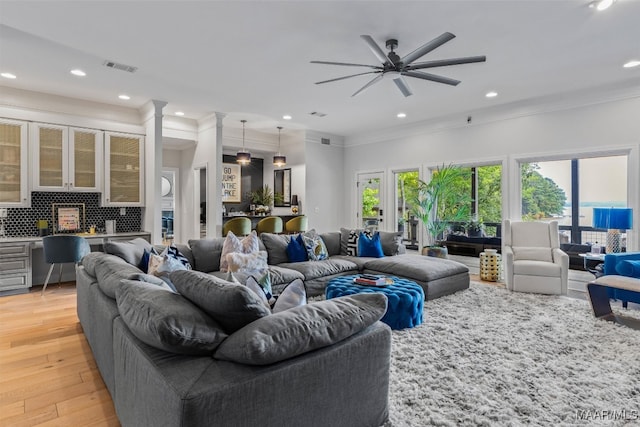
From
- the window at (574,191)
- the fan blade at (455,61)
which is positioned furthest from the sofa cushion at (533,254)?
the fan blade at (455,61)

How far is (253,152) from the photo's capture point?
29.3ft

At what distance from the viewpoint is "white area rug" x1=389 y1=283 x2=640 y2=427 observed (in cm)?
197

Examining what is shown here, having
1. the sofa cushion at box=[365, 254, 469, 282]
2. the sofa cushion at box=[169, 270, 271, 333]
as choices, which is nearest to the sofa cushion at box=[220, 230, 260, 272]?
the sofa cushion at box=[365, 254, 469, 282]

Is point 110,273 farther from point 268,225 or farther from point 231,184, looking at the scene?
point 231,184

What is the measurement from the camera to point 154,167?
5660 mm

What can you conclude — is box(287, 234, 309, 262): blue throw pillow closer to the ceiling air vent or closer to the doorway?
the ceiling air vent

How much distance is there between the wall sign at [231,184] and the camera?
28.5 feet

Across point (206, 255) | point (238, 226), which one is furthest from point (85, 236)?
point (206, 255)

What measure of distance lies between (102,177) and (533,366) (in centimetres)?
622

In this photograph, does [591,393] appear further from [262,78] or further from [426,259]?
[262,78]

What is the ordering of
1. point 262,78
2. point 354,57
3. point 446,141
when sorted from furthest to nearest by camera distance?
point 446,141
point 262,78
point 354,57

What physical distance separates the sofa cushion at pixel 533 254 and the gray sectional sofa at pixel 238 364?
4.10m

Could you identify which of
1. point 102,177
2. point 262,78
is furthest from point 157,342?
point 102,177

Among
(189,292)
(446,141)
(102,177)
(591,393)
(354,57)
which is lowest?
(591,393)
